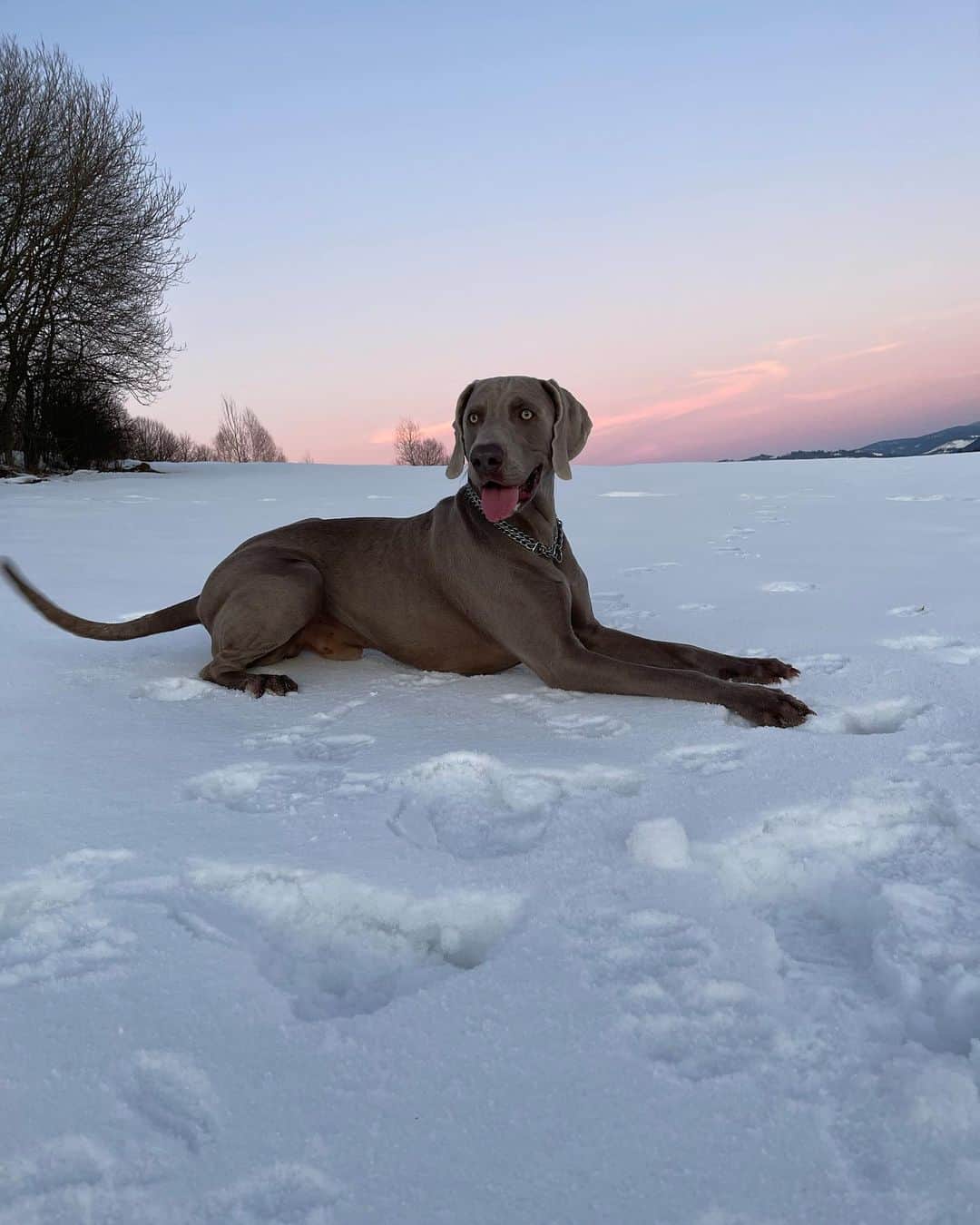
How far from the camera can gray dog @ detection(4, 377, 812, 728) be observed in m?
2.89

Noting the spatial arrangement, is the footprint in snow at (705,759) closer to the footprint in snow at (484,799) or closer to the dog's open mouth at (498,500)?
the footprint in snow at (484,799)

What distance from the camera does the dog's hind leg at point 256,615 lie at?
3.04 metres

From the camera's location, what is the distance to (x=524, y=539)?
2.99m

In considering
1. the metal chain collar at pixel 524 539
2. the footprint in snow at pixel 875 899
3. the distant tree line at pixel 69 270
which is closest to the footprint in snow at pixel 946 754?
the footprint in snow at pixel 875 899

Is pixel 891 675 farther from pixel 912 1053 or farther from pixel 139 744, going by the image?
pixel 139 744

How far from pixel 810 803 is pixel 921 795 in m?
0.24

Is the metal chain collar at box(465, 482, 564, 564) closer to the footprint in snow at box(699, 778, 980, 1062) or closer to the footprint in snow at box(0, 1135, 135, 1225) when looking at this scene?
the footprint in snow at box(699, 778, 980, 1062)

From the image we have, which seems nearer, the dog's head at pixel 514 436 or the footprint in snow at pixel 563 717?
the footprint in snow at pixel 563 717

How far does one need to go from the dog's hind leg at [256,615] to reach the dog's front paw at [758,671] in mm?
1472

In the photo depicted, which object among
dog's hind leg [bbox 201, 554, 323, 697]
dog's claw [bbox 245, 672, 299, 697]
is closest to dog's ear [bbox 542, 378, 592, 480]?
dog's hind leg [bbox 201, 554, 323, 697]

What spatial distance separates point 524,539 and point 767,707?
1014mm

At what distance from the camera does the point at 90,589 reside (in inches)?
189

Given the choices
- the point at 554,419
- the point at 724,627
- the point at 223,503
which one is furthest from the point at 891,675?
the point at 223,503

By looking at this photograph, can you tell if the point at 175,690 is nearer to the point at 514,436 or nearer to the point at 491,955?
the point at 514,436
